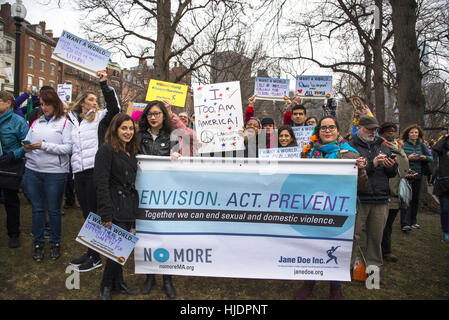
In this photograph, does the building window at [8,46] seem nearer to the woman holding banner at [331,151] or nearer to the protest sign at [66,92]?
the protest sign at [66,92]

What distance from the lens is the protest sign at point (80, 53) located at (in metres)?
3.91

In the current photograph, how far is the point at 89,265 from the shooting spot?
371 cm

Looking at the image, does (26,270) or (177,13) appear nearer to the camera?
(26,270)

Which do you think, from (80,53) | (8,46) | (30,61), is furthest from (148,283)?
(30,61)

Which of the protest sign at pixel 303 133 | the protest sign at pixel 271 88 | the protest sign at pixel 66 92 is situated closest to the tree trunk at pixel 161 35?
the protest sign at pixel 66 92

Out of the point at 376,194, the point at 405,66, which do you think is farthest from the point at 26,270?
the point at 405,66

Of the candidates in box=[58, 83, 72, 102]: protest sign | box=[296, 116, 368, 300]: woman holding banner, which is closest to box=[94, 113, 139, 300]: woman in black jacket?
box=[296, 116, 368, 300]: woman holding banner

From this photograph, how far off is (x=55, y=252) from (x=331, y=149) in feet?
12.3

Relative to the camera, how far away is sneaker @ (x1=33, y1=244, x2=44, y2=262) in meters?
3.89

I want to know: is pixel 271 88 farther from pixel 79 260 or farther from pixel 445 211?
pixel 79 260

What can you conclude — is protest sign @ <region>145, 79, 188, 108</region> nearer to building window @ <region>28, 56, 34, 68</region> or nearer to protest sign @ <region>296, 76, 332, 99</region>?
protest sign @ <region>296, 76, 332, 99</region>
